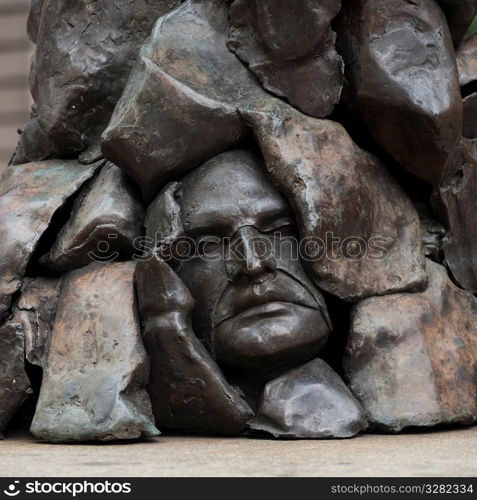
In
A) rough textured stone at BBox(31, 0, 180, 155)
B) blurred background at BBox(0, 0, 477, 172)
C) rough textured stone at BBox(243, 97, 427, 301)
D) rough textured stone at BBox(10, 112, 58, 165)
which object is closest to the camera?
rough textured stone at BBox(243, 97, 427, 301)

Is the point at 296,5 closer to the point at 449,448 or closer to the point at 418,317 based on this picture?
the point at 418,317

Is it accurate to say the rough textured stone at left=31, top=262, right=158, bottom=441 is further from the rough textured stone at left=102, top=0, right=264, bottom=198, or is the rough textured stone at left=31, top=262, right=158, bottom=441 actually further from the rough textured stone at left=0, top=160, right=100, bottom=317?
the rough textured stone at left=102, top=0, right=264, bottom=198

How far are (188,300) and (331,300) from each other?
550 mm

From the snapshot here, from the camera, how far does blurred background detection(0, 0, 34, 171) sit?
1219 centimetres

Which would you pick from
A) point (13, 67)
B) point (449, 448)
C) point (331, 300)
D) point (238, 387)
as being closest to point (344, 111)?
point (331, 300)

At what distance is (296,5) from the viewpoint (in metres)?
4.96

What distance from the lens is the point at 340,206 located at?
496 cm

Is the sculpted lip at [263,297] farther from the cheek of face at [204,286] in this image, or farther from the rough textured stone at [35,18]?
the rough textured stone at [35,18]

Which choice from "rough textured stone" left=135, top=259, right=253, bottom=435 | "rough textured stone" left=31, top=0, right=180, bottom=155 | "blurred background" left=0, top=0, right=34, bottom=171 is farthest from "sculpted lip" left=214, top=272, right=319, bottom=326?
"blurred background" left=0, top=0, right=34, bottom=171

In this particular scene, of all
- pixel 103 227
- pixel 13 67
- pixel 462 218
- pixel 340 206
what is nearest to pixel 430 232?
pixel 462 218

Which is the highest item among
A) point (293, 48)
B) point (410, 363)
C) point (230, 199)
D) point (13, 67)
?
point (293, 48)

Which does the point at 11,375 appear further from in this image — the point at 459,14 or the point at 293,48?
the point at 459,14

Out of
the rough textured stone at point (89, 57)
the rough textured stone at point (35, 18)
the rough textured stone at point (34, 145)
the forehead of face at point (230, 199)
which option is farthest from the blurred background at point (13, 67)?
the forehead of face at point (230, 199)

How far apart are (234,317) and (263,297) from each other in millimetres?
144
